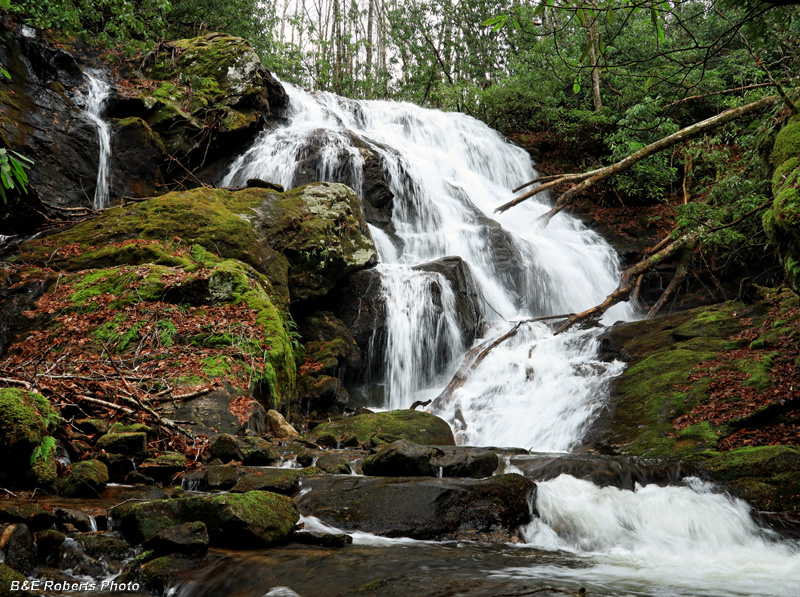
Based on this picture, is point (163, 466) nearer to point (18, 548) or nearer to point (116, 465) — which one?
point (116, 465)

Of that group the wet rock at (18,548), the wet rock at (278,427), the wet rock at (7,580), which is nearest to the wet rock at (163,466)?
the wet rock at (18,548)

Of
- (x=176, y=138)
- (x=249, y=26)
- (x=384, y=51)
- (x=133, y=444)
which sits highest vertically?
(x=384, y=51)

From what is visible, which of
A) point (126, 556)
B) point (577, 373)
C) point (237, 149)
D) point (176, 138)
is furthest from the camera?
point (237, 149)

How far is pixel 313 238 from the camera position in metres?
10.6

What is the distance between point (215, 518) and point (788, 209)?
18.1ft

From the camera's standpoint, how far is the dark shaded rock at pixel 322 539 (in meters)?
3.83

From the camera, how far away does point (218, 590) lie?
3.06 meters

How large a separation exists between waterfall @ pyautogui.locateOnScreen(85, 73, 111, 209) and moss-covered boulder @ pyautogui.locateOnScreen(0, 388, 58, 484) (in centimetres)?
850

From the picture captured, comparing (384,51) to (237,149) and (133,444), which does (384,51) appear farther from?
(133,444)

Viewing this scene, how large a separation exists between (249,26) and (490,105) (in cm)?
1062

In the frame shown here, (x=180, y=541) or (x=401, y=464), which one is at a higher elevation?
(x=180, y=541)

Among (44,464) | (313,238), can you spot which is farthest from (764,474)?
(313,238)

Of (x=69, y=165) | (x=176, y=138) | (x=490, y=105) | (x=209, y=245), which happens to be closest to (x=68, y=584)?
(x=209, y=245)

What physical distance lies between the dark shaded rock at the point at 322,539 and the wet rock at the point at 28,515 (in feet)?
5.39
